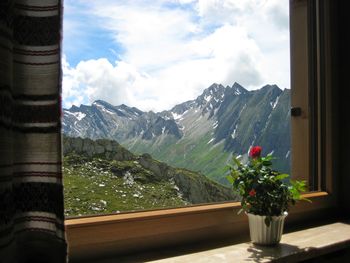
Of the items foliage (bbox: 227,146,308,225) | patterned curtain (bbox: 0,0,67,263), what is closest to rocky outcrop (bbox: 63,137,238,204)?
foliage (bbox: 227,146,308,225)

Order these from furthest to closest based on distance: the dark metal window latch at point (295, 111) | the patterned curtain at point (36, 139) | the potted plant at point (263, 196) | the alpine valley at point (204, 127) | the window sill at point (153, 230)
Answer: the dark metal window latch at point (295, 111) → the potted plant at point (263, 196) → the alpine valley at point (204, 127) → the window sill at point (153, 230) → the patterned curtain at point (36, 139)

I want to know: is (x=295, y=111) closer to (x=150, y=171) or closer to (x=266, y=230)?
(x=266, y=230)

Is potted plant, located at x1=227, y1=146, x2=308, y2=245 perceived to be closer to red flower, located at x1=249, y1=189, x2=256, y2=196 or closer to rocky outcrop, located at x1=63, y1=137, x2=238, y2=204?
red flower, located at x1=249, y1=189, x2=256, y2=196

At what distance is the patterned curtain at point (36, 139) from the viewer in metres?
0.81

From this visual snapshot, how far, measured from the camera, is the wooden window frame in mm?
1218

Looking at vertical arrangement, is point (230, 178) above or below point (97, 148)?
below

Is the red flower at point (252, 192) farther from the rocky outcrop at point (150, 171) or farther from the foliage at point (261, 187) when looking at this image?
the rocky outcrop at point (150, 171)

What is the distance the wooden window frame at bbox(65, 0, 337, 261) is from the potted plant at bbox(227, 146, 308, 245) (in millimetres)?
112

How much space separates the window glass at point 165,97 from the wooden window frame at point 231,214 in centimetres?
6

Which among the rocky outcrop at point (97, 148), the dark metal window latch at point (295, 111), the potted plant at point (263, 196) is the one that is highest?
the dark metal window latch at point (295, 111)

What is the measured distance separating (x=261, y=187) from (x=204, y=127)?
0.31 meters

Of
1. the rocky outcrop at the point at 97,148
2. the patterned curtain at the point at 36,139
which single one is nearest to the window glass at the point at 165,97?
the rocky outcrop at the point at 97,148

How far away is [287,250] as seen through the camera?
144 centimetres

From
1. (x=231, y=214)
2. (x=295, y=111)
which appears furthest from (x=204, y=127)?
(x=295, y=111)
